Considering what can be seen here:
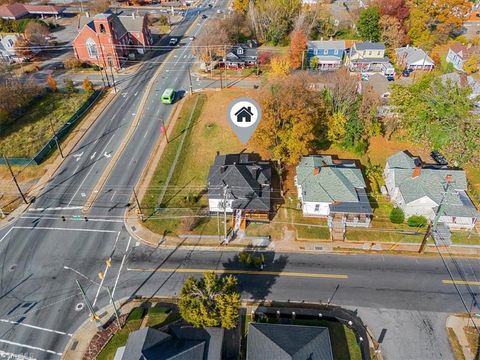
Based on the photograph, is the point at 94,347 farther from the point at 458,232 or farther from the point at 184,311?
the point at 458,232

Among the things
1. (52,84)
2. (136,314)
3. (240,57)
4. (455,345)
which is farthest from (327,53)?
(136,314)

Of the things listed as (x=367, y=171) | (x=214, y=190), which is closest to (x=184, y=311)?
(x=214, y=190)

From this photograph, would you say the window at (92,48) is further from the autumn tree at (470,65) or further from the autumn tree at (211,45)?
the autumn tree at (470,65)

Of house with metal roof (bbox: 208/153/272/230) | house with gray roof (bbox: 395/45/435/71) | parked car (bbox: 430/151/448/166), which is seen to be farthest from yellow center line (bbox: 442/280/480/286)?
house with gray roof (bbox: 395/45/435/71)

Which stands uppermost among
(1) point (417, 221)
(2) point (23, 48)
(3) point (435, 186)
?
(2) point (23, 48)

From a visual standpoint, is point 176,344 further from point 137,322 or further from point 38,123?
point 38,123

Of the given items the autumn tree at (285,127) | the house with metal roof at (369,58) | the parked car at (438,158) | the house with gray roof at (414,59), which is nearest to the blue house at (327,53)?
the house with metal roof at (369,58)
